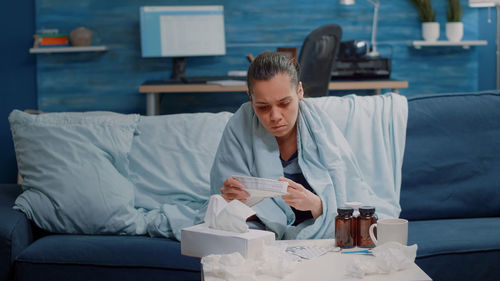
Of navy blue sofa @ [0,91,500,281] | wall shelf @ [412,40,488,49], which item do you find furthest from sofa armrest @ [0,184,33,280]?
wall shelf @ [412,40,488,49]

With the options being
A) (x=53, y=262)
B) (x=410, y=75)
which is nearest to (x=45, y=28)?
(x=410, y=75)

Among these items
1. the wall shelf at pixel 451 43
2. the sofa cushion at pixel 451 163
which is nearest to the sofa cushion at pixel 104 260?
the sofa cushion at pixel 451 163

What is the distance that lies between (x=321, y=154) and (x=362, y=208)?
0.43 m

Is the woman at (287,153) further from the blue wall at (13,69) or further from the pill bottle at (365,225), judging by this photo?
the blue wall at (13,69)

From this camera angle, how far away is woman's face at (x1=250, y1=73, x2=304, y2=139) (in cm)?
194

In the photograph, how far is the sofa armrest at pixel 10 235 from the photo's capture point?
213 cm

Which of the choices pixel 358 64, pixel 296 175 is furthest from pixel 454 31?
pixel 296 175

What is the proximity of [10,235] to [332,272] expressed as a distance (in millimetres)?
1172

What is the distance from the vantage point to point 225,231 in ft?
5.18

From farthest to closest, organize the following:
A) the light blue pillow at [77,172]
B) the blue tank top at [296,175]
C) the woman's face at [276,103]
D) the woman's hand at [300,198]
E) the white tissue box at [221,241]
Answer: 1. the light blue pillow at [77,172]
2. the blue tank top at [296,175]
3. the woman's face at [276,103]
4. the woman's hand at [300,198]
5. the white tissue box at [221,241]

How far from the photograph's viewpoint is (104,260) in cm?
216

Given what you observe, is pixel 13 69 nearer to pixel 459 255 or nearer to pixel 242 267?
pixel 459 255

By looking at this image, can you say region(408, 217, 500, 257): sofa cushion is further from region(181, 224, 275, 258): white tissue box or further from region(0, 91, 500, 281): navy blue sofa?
region(181, 224, 275, 258): white tissue box

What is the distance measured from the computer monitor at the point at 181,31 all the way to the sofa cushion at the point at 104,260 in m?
2.77
